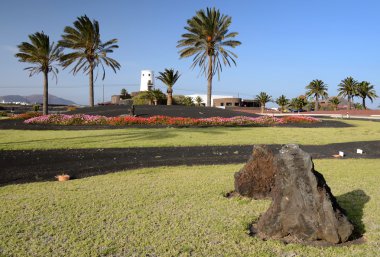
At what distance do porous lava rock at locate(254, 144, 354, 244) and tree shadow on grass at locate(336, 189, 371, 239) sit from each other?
445 mm

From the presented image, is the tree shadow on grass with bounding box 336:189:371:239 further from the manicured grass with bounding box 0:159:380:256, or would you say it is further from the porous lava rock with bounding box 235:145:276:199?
the porous lava rock with bounding box 235:145:276:199

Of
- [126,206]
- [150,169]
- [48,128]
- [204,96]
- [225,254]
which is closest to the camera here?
[225,254]

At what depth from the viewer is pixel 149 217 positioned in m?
5.52

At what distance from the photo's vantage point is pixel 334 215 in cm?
450

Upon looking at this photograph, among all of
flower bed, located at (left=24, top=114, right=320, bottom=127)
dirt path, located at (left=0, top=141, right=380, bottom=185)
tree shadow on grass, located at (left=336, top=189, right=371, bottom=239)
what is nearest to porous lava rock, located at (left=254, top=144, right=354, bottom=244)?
tree shadow on grass, located at (left=336, top=189, right=371, bottom=239)

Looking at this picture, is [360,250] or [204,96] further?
[204,96]

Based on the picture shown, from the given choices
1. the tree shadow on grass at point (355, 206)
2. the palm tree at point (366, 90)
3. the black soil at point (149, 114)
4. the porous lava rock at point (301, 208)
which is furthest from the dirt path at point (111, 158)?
the palm tree at point (366, 90)

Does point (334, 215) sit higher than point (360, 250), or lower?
higher

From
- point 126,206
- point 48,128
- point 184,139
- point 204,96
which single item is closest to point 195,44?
point 48,128

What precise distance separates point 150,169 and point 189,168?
1.03m

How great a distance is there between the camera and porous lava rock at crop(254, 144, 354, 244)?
452 cm

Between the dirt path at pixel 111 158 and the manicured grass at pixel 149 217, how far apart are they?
1.13 meters

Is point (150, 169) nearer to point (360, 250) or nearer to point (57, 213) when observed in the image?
point (57, 213)

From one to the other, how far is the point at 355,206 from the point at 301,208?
6.37 ft
